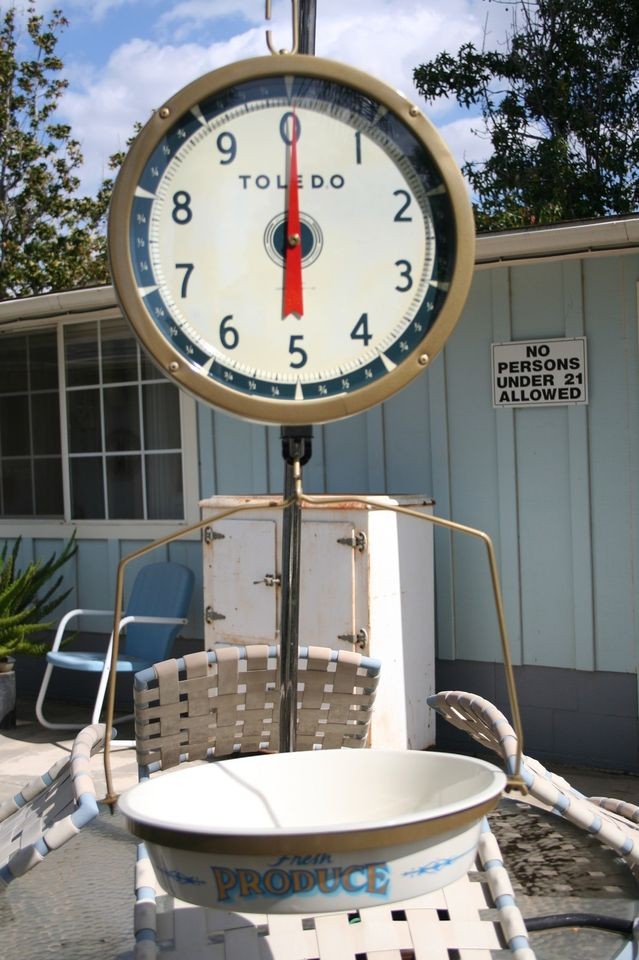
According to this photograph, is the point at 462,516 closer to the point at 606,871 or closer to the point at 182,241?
the point at 606,871

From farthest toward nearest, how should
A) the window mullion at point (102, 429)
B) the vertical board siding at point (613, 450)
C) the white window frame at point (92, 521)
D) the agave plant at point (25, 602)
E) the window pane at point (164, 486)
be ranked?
1. the window mullion at point (102, 429)
2. the window pane at point (164, 486)
3. the white window frame at point (92, 521)
4. the agave plant at point (25, 602)
5. the vertical board siding at point (613, 450)

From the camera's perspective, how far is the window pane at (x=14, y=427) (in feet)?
22.3

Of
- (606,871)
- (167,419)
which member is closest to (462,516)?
(167,419)

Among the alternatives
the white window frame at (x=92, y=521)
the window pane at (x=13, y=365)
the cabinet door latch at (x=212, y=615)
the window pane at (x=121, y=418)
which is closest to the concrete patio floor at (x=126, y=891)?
the cabinet door latch at (x=212, y=615)

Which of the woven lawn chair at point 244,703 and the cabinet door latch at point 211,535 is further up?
the cabinet door latch at point 211,535

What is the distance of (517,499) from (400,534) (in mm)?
603

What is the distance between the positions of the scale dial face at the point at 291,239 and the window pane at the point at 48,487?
17.2 ft

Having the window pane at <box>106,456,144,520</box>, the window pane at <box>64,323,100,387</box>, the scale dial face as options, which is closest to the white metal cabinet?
the window pane at <box>106,456,144,520</box>

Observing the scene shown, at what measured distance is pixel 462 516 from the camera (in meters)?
5.02

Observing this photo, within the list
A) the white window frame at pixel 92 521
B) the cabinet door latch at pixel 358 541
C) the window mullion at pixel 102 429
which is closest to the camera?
the cabinet door latch at pixel 358 541

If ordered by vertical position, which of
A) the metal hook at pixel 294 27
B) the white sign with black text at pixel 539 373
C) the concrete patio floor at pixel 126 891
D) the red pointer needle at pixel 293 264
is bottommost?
the concrete patio floor at pixel 126 891

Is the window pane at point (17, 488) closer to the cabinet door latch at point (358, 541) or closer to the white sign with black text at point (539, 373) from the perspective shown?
the cabinet door latch at point (358, 541)

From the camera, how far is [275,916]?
6.34 ft

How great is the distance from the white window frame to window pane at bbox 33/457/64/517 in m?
0.09
